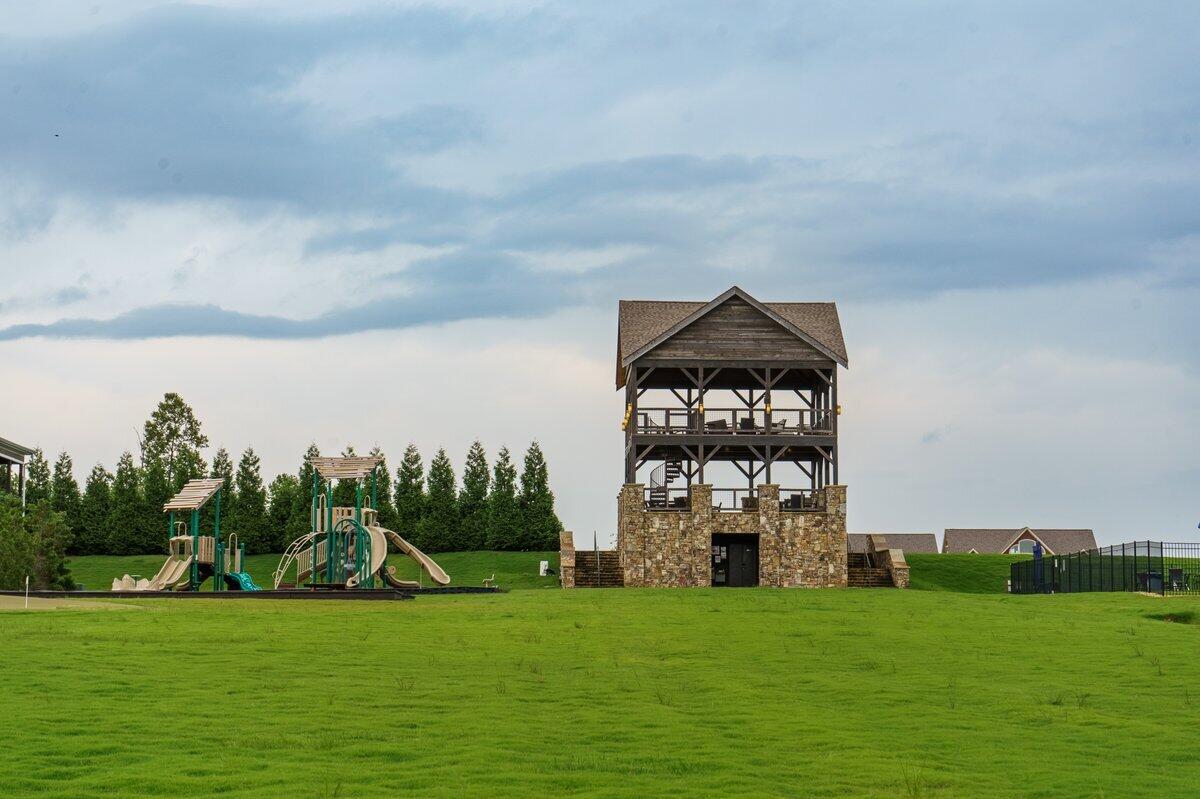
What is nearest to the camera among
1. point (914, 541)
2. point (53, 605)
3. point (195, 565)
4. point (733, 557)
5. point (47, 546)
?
point (53, 605)

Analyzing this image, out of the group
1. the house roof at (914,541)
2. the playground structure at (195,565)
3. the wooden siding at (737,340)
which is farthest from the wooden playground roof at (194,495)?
the house roof at (914,541)

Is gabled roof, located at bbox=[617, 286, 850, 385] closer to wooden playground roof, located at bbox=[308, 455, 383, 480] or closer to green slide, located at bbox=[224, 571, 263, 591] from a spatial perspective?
wooden playground roof, located at bbox=[308, 455, 383, 480]

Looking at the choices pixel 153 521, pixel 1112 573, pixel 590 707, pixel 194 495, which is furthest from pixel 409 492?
pixel 590 707

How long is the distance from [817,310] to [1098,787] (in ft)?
152

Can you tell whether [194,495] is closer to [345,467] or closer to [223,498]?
[345,467]

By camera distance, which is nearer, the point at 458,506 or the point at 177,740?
the point at 177,740

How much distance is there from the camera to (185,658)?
789 inches

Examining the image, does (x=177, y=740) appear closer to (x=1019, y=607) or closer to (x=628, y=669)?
(x=628, y=669)

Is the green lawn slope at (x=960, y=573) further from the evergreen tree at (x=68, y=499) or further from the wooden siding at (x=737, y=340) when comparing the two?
the evergreen tree at (x=68, y=499)

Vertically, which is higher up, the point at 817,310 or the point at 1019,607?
the point at 817,310

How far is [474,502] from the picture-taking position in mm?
69562

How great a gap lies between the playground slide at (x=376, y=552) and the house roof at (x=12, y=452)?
23.6 metres

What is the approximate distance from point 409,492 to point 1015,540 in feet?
207

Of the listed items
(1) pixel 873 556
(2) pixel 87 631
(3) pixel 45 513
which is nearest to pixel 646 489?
(1) pixel 873 556
